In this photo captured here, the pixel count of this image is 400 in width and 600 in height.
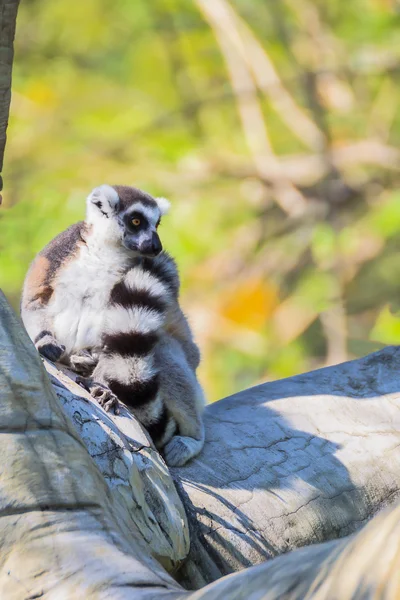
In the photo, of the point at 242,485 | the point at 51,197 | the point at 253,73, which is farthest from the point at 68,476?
the point at 253,73

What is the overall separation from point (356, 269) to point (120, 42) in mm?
3867

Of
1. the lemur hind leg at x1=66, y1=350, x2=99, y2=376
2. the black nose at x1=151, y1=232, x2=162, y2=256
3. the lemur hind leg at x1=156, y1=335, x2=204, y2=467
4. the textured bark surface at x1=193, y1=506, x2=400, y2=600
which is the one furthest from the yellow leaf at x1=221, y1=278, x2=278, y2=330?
the textured bark surface at x1=193, y1=506, x2=400, y2=600

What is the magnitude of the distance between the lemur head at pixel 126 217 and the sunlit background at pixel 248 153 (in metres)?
3.91

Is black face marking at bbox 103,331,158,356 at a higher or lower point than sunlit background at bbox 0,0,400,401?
lower

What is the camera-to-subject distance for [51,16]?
946cm

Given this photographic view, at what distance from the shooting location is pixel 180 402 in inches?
125

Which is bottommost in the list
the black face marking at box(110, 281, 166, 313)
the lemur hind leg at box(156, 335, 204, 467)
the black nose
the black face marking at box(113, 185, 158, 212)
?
the lemur hind leg at box(156, 335, 204, 467)

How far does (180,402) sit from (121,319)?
409 millimetres

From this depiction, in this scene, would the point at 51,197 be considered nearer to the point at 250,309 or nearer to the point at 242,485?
the point at 250,309

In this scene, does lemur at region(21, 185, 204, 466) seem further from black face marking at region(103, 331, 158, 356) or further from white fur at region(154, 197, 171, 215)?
white fur at region(154, 197, 171, 215)

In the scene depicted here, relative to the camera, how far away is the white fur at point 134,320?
118 inches

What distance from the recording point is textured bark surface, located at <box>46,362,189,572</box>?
2410mm

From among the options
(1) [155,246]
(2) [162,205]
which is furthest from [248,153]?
(1) [155,246]

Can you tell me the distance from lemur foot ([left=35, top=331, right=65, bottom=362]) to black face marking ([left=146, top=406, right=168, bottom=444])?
45cm
